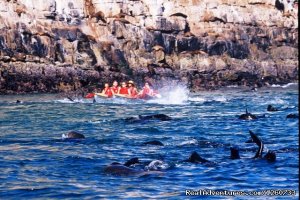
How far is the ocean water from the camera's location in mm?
11656

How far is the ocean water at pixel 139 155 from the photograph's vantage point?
38.2ft

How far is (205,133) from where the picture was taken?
70.2ft

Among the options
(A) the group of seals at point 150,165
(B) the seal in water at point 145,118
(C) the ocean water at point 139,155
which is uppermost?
(A) the group of seals at point 150,165

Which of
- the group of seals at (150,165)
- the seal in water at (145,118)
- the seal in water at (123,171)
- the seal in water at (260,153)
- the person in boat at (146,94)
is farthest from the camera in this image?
the person in boat at (146,94)

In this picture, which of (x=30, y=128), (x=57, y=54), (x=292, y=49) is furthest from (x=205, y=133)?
(x=292, y=49)

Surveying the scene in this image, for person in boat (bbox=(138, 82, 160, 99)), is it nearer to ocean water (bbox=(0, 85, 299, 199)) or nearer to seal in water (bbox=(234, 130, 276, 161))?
ocean water (bbox=(0, 85, 299, 199))

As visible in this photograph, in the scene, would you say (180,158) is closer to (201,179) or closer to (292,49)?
(201,179)

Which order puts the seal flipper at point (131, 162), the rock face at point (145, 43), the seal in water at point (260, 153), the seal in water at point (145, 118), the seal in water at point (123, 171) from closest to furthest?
the seal in water at point (123, 171) → the seal flipper at point (131, 162) → the seal in water at point (260, 153) → the seal in water at point (145, 118) → the rock face at point (145, 43)

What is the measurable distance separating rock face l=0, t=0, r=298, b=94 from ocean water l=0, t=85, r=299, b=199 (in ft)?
80.2

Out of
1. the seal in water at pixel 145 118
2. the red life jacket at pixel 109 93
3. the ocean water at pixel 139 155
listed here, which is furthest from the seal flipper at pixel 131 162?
the red life jacket at pixel 109 93

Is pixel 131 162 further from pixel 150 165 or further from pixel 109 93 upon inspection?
pixel 109 93

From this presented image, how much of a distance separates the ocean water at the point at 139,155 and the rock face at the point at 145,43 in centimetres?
2444

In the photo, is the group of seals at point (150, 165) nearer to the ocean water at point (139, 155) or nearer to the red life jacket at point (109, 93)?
the ocean water at point (139, 155)

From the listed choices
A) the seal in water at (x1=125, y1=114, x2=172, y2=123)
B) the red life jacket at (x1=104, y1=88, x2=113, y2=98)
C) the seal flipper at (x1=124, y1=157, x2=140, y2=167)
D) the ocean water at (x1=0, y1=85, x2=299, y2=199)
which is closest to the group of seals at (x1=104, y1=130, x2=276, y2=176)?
the seal flipper at (x1=124, y1=157, x2=140, y2=167)
